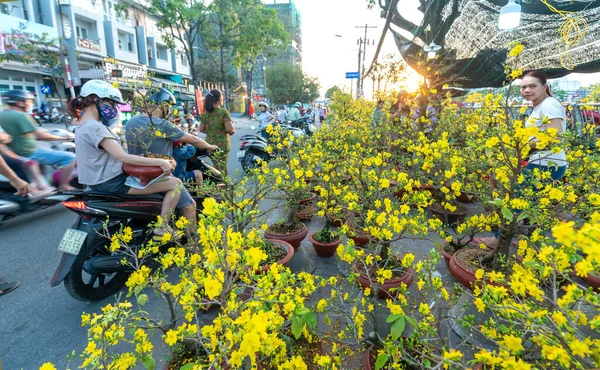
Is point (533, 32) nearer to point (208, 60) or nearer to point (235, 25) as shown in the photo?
point (235, 25)

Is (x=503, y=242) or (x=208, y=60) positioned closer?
(x=503, y=242)

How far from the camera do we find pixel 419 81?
577 cm

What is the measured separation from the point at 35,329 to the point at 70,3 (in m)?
27.8

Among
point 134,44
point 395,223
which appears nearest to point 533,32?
point 395,223

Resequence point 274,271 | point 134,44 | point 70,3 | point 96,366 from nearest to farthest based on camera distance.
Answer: point 96,366 → point 274,271 → point 70,3 → point 134,44

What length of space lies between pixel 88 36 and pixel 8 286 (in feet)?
92.9

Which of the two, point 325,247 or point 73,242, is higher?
point 73,242

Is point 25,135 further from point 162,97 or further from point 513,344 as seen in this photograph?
point 513,344

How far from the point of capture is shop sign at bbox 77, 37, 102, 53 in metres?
22.6

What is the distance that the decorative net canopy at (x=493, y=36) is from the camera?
6676 millimetres

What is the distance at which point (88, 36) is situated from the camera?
80.5 feet

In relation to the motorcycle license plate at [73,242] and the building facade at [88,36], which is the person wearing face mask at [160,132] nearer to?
the motorcycle license plate at [73,242]

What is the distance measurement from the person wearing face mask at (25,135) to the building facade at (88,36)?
1109 centimetres

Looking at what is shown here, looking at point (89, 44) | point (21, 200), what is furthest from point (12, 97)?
point (89, 44)
